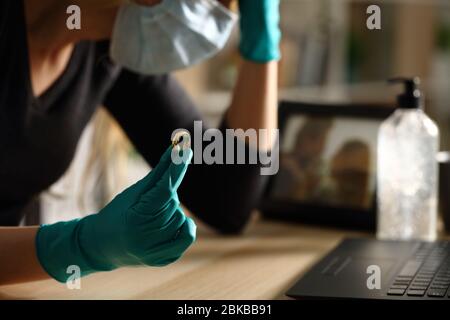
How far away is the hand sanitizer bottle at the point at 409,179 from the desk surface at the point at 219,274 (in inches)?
3.3

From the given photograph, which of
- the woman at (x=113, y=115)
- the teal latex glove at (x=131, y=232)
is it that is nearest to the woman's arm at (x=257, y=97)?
the woman at (x=113, y=115)

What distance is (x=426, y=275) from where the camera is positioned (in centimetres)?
77

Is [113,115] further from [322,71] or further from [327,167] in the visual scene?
[322,71]

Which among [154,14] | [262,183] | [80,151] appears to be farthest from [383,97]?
[154,14]

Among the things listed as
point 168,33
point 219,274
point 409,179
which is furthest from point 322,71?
point 219,274

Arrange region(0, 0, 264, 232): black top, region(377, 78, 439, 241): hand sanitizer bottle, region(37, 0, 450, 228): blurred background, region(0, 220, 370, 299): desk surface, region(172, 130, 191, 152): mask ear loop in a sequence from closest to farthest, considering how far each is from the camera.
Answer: region(172, 130, 191, 152): mask ear loop, region(0, 220, 370, 299): desk surface, region(0, 0, 264, 232): black top, region(377, 78, 439, 241): hand sanitizer bottle, region(37, 0, 450, 228): blurred background

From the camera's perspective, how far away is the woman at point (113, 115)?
0.67 meters

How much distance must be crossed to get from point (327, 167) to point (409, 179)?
6.1 inches

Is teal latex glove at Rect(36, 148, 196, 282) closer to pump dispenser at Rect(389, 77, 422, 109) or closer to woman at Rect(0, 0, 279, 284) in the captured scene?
woman at Rect(0, 0, 279, 284)

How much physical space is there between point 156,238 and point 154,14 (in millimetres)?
390

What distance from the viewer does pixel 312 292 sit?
73 cm

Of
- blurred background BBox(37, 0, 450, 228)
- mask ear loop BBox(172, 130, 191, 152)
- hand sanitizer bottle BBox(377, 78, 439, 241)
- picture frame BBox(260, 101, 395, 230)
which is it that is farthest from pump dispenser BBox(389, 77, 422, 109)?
blurred background BBox(37, 0, 450, 228)

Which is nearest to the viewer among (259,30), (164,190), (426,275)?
(164,190)

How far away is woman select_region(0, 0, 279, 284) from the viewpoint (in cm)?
67
